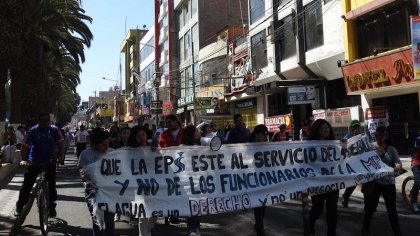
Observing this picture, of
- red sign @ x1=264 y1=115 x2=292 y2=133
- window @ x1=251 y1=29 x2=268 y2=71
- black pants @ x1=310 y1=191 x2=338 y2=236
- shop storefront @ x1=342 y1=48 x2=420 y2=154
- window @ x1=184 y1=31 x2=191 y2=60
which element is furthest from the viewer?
window @ x1=184 y1=31 x2=191 y2=60

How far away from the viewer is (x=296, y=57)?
24047 mm

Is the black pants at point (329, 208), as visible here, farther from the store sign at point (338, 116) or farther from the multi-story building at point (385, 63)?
the store sign at point (338, 116)

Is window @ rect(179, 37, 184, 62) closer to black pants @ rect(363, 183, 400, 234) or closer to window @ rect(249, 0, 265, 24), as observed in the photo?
window @ rect(249, 0, 265, 24)

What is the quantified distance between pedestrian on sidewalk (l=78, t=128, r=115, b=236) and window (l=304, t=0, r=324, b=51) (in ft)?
58.0

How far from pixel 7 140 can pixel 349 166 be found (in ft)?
50.5

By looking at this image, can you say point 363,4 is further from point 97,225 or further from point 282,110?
point 97,225

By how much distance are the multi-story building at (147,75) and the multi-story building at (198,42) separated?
962 cm

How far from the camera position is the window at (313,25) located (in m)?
22.3

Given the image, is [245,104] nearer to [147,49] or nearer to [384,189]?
[384,189]

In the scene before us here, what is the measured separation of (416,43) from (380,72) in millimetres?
2695

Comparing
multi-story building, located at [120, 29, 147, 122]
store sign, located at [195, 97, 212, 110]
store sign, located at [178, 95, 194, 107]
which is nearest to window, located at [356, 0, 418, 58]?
store sign, located at [195, 97, 212, 110]

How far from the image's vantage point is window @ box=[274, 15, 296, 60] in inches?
968

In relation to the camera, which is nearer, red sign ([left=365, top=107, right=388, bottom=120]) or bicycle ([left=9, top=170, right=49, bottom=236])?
bicycle ([left=9, top=170, right=49, bottom=236])

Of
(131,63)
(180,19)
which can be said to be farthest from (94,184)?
(131,63)
